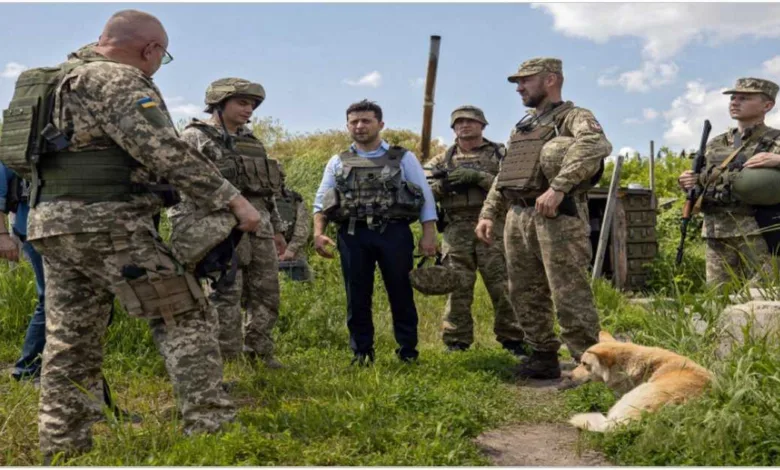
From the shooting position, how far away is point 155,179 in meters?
3.72

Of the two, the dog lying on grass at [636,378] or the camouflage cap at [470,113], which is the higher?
the camouflage cap at [470,113]

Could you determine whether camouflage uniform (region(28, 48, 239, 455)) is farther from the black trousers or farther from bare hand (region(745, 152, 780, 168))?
bare hand (region(745, 152, 780, 168))

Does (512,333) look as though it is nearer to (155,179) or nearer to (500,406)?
(500,406)

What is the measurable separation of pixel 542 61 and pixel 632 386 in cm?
247

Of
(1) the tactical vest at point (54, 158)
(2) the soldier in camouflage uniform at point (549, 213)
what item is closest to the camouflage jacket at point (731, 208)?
(2) the soldier in camouflage uniform at point (549, 213)

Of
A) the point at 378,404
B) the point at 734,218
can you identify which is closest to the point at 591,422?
the point at 378,404

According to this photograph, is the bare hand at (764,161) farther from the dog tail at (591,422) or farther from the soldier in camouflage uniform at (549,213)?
the dog tail at (591,422)

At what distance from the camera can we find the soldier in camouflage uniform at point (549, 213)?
518 centimetres

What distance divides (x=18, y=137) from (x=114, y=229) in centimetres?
65

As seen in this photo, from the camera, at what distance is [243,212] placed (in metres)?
3.64

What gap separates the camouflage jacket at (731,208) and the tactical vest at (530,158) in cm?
182

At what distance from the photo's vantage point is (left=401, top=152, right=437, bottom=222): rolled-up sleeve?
19.1ft

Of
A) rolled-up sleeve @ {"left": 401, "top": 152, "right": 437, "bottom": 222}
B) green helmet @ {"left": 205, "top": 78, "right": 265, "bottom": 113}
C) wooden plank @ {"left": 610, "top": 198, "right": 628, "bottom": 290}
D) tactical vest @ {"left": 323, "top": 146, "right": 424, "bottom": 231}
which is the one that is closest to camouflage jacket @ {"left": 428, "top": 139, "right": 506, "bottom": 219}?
rolled-up sleeve @ {"left": 401, "top": 152, "right": 437, "bottom": 222}

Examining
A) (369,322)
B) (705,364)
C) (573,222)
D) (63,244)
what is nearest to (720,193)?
(573,222)
